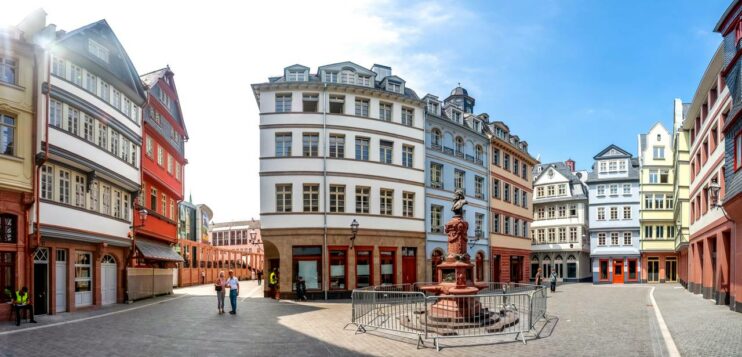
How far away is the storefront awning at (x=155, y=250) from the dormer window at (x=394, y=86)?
1693 cm

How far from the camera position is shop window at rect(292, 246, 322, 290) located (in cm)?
3075

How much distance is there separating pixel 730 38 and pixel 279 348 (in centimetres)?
2050

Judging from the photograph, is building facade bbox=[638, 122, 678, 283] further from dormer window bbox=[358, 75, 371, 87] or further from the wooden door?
dormer window bbox=[358, 75, 371, 87]

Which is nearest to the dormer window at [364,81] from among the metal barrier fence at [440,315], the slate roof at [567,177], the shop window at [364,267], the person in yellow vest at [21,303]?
the shop window at [364,267]

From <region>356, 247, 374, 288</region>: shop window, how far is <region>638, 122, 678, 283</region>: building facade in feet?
120

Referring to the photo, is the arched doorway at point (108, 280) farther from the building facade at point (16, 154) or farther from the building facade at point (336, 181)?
the building facade at point (336, 181)

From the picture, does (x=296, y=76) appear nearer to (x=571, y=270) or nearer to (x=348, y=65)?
(x=348, y=65)

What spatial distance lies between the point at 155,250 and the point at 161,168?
5.68 m

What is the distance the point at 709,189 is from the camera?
2828 cm

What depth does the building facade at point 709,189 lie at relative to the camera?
25188mm

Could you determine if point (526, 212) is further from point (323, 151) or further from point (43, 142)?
point (43, 142)

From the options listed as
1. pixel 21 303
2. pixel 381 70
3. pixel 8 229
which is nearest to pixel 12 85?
pixel 8 229

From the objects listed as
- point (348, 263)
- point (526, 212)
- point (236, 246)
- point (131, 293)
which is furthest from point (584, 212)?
point (236, 246)

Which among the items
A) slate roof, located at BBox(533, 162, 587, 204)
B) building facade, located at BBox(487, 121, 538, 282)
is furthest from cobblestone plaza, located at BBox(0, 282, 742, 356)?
slate roof, located at BBox(533, 162, 587, 204)
